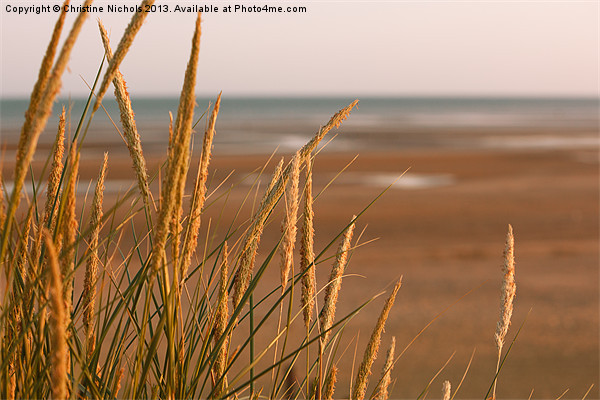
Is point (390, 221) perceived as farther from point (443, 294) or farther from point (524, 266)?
point (443, 294)

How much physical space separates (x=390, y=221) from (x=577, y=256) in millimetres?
3590

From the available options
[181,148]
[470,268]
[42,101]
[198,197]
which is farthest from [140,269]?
[470,268]

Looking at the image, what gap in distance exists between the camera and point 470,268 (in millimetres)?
9305

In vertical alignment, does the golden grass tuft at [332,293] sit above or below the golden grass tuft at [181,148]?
below

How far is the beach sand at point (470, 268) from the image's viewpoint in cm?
588

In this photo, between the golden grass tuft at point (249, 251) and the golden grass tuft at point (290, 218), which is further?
the golden grass tuft at point (249, 251)

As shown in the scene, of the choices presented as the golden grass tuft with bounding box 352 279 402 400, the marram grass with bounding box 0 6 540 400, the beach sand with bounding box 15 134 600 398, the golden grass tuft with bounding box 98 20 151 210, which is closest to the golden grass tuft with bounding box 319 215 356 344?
the marram grass with bounding box 0 6 540 400

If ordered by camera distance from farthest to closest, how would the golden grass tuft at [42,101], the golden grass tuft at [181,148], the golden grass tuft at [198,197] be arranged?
1. the golden grass tuft at [198,197]
2. the golden grass tuft at [181,148]
3. the golden grass tuft at [42,101]

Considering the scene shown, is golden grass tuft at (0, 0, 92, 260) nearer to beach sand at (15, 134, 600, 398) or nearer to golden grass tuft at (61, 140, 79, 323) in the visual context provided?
golden grass tuft at (61, 140, 79, 323)

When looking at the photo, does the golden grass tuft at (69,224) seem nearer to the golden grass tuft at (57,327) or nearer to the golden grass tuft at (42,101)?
the golden grass tuft at (42,101)

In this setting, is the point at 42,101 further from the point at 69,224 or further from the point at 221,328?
the point at 221,328

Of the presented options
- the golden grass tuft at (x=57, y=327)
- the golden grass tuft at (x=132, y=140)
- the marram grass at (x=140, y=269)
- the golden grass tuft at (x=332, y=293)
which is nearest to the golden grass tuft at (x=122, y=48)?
the marram grass at (x=140, y=269)

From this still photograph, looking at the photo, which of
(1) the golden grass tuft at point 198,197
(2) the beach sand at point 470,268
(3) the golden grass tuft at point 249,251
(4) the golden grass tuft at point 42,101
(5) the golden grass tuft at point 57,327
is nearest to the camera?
(5) the golden grass tuft at point 57,327

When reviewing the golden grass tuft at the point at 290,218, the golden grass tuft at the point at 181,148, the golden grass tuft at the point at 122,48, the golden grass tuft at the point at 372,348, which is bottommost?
the golden grass tuft at the point at 372,348
